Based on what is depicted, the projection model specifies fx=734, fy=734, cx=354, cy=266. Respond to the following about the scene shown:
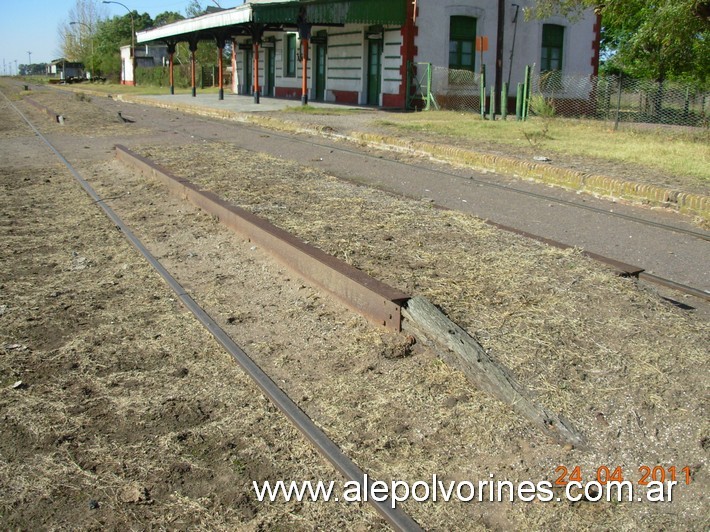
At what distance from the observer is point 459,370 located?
162 inches

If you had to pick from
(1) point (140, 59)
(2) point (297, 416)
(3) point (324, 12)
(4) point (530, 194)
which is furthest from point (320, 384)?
(1) point (140, 59)

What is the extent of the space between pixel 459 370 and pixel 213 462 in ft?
4.86

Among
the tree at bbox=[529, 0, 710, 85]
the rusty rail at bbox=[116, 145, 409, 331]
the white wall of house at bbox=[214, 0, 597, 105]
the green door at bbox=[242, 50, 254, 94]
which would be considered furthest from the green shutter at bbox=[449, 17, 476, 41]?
the rusty rail at bbox=[116, 145, 409, 331]

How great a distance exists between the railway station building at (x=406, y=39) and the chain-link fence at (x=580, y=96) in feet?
1.35

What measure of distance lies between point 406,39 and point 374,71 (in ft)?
9.40

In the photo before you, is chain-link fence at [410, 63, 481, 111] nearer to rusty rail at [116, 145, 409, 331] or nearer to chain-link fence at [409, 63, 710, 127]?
chain-link fence at [409, 63, 710, 127]

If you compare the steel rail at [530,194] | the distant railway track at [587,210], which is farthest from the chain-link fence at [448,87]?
the steel rail at [530,194]

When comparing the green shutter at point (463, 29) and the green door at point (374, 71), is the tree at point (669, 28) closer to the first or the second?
the green shutter at point (463, 29)

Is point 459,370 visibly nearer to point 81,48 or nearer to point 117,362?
point 117,362

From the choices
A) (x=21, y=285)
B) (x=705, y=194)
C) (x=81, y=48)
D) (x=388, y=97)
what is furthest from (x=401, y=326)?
(x=81, y=48)

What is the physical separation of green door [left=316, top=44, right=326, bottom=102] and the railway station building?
0.42ft

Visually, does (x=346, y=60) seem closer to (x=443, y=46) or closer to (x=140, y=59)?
(x=443, y=46)

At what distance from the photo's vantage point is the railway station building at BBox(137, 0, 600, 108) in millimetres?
26109

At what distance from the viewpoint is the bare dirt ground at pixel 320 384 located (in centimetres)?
305
